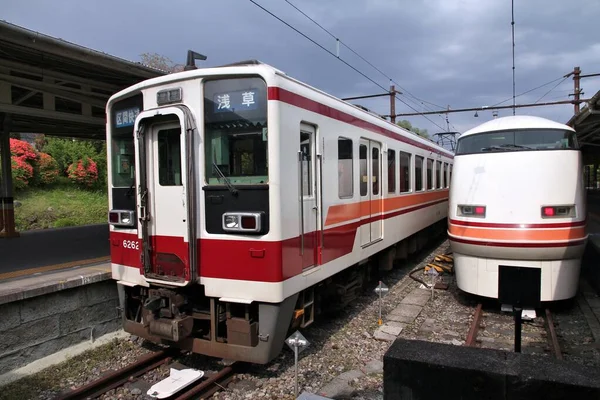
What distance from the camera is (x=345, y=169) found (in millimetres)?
5793

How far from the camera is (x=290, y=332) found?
5012 millimetres

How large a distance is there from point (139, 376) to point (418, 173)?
750 cm

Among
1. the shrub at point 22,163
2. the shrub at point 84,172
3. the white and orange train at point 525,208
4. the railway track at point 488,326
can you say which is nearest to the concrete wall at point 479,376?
the railway track at point 488,326

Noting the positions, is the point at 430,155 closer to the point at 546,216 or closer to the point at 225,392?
the point at 546,216

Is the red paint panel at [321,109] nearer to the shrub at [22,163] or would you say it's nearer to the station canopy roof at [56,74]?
the station canopy roof at [56,74]

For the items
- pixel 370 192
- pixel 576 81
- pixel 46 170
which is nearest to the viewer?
pixel 370 192

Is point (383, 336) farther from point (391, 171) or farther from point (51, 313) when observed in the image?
point (51, 313)

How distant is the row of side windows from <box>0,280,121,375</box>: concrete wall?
3373 millimetres

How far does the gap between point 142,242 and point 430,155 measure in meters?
8.63

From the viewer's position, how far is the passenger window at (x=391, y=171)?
778 centimetres

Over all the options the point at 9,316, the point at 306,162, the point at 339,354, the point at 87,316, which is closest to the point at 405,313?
the point at 339,354

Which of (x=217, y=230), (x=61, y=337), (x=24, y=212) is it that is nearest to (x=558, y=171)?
(x=217, y=230)

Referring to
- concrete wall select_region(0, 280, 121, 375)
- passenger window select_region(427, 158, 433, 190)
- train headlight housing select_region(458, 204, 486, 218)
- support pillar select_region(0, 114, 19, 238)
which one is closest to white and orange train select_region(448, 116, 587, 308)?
train headlight housing select_region(458, 204, 486, 218)

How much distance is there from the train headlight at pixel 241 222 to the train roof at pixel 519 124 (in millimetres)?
4493
